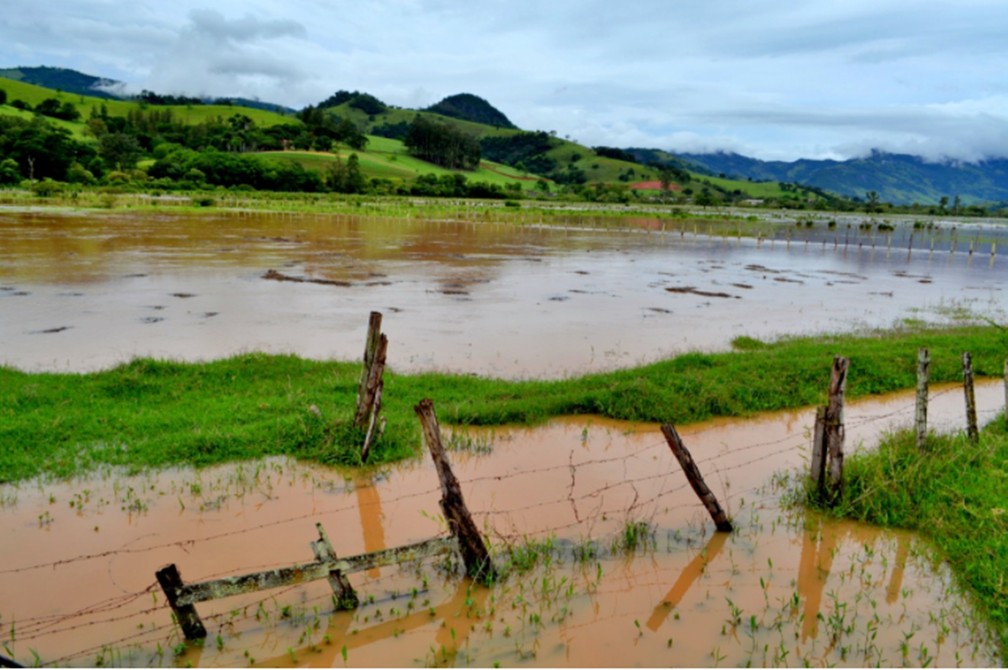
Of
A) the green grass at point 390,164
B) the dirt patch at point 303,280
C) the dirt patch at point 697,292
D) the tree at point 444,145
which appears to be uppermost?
the tree at point 444,145

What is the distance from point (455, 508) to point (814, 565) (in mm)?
3691

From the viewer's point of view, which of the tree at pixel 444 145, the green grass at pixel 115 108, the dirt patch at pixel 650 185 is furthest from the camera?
the dirt patch at pixel 650 185

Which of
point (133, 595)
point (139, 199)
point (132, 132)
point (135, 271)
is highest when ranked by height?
point (132, 132)

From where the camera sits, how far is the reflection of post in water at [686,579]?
6082mm

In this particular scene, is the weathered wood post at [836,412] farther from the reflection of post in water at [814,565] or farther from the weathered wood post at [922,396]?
the weathered wood post at [922,396]

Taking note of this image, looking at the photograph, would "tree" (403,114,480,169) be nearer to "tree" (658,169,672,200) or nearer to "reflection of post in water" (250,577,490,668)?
"tree" (658,169,672,200)

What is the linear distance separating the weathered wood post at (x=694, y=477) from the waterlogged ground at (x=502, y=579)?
0.18 meters

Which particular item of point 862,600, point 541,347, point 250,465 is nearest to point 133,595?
point 250,465

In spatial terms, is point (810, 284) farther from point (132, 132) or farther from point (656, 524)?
point (132, 132)

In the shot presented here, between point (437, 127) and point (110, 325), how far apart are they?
14332 centimetres

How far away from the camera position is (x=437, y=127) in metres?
153

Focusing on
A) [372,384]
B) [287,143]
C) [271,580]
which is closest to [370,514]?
[372,384]

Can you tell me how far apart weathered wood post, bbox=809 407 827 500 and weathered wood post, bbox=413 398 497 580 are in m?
3.78

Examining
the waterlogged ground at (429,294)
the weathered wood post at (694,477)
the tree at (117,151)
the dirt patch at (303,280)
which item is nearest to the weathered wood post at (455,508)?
the weathered wood post at (694,477)
